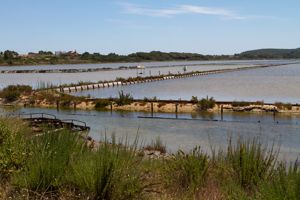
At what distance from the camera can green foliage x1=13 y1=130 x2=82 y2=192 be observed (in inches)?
257

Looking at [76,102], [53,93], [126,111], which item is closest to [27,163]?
[126,111]

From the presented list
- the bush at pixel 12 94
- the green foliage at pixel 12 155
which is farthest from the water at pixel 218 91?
the green foliage at pixel 12 155

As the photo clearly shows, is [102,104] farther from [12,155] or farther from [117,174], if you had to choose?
[117,174]

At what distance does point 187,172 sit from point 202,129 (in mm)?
16912

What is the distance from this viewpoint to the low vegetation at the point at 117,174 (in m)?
6.24

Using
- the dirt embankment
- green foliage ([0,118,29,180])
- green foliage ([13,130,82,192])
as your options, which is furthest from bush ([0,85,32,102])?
green foliage ([13,130,82,192])

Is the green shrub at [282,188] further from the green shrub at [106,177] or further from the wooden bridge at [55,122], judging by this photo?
the wooden bridge at [55,122]

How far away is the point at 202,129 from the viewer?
24531mm

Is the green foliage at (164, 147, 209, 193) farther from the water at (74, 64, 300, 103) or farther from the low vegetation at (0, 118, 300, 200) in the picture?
the water at (74, 64, 300, 103)

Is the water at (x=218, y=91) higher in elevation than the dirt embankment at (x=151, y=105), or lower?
lower

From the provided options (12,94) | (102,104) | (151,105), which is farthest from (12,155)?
(12,94)

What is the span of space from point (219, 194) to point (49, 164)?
234cm

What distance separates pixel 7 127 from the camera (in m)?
9.30

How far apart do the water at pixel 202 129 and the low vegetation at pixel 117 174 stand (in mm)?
9316
